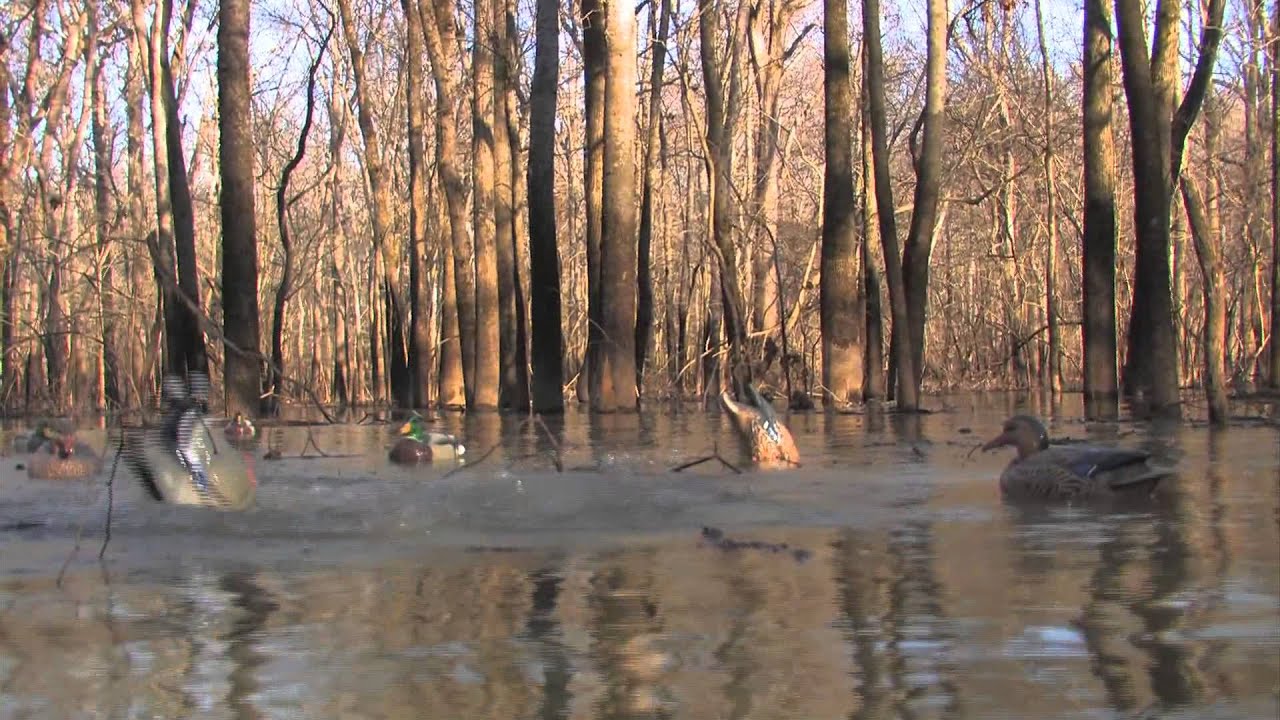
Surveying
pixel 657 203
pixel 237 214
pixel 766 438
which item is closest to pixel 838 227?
pixel 237 214

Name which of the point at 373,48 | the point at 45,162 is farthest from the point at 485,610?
the point at 373,48

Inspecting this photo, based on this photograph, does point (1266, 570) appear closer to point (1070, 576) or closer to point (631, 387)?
point (1070, 576)

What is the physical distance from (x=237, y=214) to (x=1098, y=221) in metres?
9.03

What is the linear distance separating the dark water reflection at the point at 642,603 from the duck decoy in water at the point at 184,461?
0.16 meters

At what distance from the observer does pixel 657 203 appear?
3762 centimetres

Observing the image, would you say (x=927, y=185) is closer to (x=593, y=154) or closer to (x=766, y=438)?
(x=593, y=154)

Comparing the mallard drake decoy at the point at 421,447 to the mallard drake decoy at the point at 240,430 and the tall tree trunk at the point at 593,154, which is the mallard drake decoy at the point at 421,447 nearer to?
the mallard drake decoy at the point at 240,430

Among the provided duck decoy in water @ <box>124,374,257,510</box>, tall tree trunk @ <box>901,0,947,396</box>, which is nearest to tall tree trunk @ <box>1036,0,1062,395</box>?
tall tree trunk @ <box>901,0,947,396</box>

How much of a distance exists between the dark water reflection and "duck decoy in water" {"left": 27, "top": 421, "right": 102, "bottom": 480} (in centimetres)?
94

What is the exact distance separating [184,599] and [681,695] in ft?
6.33

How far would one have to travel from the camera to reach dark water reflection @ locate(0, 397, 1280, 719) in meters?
3.03

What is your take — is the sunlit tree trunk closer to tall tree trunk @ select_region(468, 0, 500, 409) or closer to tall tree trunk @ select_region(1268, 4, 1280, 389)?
tall tree trunk @ select_region(468, 0, 500, 409)

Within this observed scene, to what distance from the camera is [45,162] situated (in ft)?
98.0

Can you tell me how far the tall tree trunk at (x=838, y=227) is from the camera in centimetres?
1866
